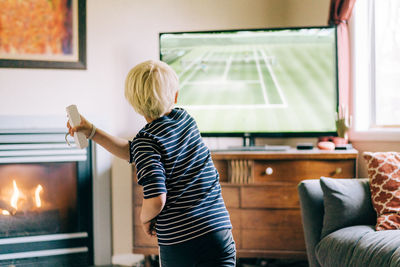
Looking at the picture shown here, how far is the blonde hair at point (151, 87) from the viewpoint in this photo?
114 centimetres

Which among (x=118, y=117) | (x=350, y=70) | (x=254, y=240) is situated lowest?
(x=254, y=240)

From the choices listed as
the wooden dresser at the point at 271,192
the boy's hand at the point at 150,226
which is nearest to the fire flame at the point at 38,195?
the wooden dresser at the point at 271,192

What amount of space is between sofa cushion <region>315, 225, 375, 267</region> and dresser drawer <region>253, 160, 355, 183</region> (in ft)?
1.94

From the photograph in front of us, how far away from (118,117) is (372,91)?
1781 mm

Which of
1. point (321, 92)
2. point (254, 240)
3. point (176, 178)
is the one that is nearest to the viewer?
point (176, 178)

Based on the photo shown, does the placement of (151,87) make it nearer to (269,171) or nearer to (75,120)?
(75,120)

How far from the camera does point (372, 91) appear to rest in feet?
8.83

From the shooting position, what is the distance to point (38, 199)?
2734 millimetres

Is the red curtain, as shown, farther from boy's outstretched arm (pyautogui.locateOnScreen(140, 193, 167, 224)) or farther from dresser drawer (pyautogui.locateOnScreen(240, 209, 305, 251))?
boy's outstretched arm (pyautogui.locateOnScreen(140, 193, 167, 224))

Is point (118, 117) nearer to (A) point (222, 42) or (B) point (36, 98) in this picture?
(B) point (36, 98)

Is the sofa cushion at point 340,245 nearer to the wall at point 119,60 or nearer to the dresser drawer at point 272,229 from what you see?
the dresser drawer at point 272,229

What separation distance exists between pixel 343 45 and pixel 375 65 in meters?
0.26

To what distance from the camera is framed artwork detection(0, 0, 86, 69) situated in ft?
8.84

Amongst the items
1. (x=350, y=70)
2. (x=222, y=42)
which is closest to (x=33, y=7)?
(x=222, y=42)
